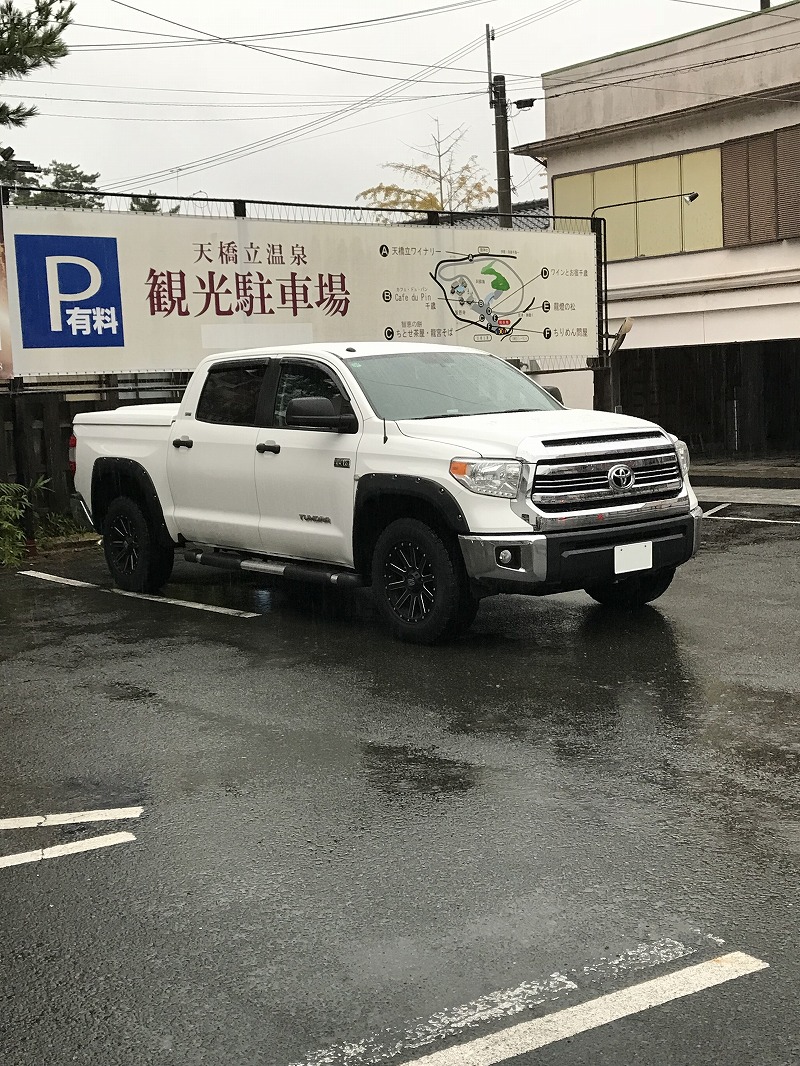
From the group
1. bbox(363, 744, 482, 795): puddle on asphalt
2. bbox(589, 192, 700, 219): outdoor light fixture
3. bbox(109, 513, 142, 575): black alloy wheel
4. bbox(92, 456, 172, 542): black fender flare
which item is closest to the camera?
bbox(363, 744, 482, 795): puddle on asphalt

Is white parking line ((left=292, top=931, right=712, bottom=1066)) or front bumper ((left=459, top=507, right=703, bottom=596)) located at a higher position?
front bumper ((left=459, top=507, right=703, bottom=596))

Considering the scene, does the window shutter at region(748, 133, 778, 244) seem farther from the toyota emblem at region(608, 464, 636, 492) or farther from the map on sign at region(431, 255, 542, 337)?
the toyota emblem at region(608, 464, 636, 492)

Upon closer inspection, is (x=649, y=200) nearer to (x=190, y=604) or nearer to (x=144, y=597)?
(x=144, y=597)

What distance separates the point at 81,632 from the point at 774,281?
1893 centimetres

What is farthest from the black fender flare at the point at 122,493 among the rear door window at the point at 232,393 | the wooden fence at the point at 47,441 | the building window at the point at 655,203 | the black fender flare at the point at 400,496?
the building window at the point at 655,203

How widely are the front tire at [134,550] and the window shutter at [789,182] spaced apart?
17469 mm

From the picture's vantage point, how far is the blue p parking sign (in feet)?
42.7

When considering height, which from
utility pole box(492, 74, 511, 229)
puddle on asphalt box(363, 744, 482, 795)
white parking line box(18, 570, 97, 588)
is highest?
utility pole box(492, 74, 511, 229)

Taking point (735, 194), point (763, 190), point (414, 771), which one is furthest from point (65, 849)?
point (735, 194)

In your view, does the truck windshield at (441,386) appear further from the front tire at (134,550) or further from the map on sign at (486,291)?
the map on sign at (486,291)

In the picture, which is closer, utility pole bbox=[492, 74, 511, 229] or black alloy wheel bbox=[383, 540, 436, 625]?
black alloy wheel bbox=[383, 540, 436, 625]

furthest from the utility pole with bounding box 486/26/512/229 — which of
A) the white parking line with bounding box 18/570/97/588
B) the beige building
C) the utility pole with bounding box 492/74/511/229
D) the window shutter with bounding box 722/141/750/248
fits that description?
the white parking line with bounding box 18/570/97/588

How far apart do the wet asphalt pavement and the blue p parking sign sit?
5.08 m

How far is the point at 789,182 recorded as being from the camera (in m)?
24.6
